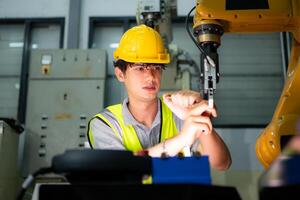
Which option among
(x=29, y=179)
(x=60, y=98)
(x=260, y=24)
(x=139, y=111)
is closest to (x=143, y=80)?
(x=139, y=111)

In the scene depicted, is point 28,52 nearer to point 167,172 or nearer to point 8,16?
point 8,16

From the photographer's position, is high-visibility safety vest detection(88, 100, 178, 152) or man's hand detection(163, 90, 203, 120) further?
high-visibility safety vest detection(88, 100, 178, 152)

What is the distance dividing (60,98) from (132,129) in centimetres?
229

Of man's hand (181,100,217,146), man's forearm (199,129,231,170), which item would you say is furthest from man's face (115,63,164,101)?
man's hand (181,100,217,146)

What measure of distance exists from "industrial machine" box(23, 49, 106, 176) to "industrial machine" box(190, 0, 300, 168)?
2569 millimetres

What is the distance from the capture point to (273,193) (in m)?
0.57

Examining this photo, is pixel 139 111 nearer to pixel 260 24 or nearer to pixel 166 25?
pixel 260 24

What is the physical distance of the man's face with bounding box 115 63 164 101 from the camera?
1.77 meters

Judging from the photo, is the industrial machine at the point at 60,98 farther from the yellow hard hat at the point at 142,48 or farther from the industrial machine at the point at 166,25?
the yellow hard hat at the point at 142,48

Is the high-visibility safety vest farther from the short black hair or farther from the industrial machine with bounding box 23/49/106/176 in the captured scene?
the industrial machine with bounding box 23/49/106/176

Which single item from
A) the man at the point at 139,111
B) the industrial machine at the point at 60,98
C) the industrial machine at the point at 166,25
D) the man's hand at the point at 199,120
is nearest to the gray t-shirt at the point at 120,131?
the man at the point at 139,111

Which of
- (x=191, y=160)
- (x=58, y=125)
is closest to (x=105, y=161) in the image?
(x=191, y=160)

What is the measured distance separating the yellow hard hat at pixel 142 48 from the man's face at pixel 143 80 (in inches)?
1.4

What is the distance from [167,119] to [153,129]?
3.1 inches
